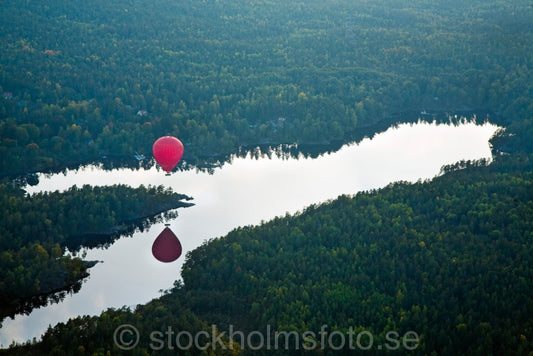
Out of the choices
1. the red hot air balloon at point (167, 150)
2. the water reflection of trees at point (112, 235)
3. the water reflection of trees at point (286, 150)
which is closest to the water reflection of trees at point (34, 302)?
the water reflection of trees at point (112, 235)

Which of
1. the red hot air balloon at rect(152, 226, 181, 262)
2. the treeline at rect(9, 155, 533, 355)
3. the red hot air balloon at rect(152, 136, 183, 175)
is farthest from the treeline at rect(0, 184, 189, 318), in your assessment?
the treeline at rect(9, 155, 533, 355)

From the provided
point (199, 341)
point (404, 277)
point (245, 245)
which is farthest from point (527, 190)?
point (199, 341)

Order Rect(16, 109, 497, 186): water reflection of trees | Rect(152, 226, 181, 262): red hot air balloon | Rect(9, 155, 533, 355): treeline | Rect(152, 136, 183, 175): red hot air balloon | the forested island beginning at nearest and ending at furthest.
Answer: Rect(9, 155, 533, 355): treeline, the forested island, Rect(152, 226, 181, 262): red hot air balloon, Rect(152, 136, 183, 175): red hot air balloon, Rect(16, 109, 497, 186): water reflection of trees

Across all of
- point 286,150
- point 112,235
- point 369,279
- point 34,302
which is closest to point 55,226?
point 112,235

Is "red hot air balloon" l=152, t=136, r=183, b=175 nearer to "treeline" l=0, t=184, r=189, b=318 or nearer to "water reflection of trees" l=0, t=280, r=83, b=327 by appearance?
"treeline" l=0, t=184, r=189, b=318

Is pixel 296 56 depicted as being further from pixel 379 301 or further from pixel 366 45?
pixel 379 301

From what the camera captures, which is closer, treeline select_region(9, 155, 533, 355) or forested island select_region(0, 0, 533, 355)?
treeline select_region(9, 155, 533, 355)

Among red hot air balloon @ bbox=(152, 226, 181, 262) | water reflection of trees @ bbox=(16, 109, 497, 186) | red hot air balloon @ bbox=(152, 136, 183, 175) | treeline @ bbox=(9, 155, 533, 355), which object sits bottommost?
treeline @ bbox=(9, 155, 533, 355)

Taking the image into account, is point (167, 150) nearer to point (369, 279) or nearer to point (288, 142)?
point (288, 142)
